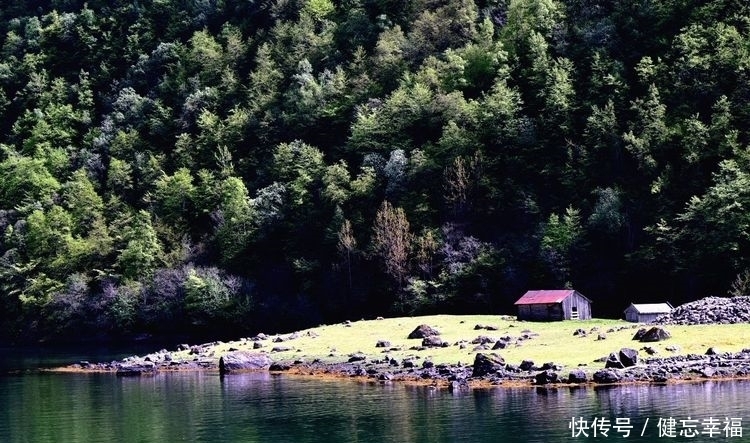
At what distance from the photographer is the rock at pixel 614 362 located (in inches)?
2768

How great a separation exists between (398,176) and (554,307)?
135ft

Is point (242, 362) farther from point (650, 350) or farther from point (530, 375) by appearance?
point (650, 350)

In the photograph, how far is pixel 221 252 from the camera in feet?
491

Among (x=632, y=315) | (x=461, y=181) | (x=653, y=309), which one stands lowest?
(x=632, y=315)

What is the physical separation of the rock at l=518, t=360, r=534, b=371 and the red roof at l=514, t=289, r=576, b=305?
28.1m

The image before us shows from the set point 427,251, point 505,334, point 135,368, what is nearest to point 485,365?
point 505,334

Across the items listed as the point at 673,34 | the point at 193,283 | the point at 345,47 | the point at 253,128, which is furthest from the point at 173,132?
the point at 673,34

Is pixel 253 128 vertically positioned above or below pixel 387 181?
above

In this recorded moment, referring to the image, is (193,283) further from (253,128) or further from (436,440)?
(436,440)

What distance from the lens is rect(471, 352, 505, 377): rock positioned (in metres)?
73.3

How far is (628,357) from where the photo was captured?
70625 millimetres

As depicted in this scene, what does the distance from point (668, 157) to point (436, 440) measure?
7662 centimetres

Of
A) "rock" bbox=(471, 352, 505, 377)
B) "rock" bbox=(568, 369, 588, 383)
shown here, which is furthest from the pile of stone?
"rock" bbox=(568, 369, 588, 383)

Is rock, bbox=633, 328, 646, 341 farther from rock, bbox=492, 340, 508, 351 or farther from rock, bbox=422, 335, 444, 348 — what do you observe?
rock, bbox=422, 335, 444, 348
